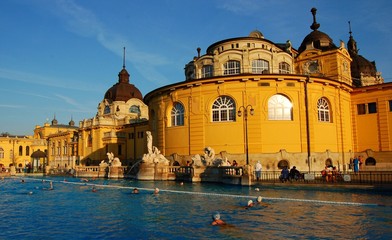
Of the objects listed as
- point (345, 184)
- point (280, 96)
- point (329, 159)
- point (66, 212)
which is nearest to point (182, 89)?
point (280, 96)

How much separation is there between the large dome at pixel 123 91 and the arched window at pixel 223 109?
38791mm

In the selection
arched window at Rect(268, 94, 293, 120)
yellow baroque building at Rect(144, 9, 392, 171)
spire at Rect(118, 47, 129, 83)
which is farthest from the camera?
spire at Rect(118, 47, 129, 83)

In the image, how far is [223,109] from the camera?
33969mm

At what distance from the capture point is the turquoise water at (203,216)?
1125cm

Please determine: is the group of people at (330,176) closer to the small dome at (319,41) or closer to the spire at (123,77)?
the small dome at (319,41)

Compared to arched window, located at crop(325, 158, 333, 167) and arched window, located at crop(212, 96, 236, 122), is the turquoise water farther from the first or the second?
arched window, located at crop(212, 96, 236, 122)

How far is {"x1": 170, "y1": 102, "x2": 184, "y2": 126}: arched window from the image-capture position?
36.6m

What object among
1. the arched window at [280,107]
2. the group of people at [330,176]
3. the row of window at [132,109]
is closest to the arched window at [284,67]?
the arched window at [280,107]

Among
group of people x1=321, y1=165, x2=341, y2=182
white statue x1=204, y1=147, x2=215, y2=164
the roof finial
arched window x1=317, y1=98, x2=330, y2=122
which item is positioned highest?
the roof finial

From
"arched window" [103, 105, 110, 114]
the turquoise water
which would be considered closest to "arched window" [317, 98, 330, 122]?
the turquoise water

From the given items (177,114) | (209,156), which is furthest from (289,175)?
(177,114)

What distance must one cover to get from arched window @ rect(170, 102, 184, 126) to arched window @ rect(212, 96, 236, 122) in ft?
13.1

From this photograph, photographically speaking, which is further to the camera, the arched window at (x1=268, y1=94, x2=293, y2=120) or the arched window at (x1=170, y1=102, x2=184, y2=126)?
the arched window at (x1=170, y1=102, x2=184, y2=126)

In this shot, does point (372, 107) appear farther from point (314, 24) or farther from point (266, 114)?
point (314, 24)
